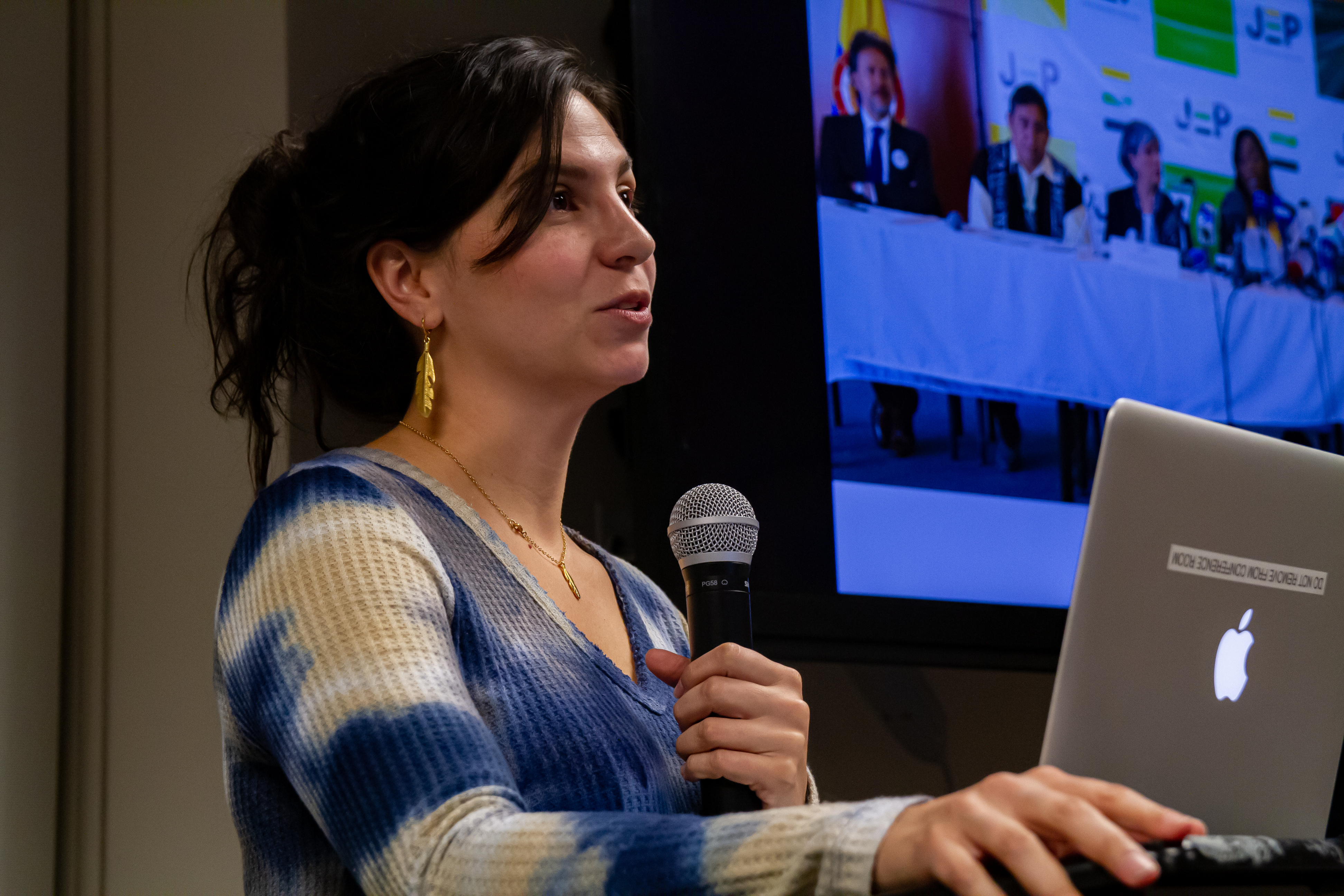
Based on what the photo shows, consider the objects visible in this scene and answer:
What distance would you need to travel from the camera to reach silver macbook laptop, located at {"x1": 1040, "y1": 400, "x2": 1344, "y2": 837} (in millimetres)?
963

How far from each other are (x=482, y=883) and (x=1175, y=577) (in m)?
0.56

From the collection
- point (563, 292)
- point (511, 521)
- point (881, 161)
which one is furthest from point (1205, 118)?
point (511, 521)

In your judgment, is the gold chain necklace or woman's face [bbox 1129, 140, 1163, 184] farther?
woman's face [bbox 1129, 140, 1163, 184]

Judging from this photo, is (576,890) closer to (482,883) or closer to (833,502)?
(482,883)

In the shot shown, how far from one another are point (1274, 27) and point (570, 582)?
223 centimetres

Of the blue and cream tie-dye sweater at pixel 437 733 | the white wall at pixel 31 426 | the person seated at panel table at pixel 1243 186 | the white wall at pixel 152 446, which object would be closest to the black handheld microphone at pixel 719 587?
the blue and cream tie-dye sweater at pixel 437 733

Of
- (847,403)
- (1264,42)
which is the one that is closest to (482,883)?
(847,403)

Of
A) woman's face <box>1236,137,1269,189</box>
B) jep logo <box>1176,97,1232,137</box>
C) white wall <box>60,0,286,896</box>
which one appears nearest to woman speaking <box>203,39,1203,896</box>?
white wall <box>60,0,286,896</box>

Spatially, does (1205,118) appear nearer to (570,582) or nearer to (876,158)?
(876,158)

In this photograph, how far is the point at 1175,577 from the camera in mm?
994

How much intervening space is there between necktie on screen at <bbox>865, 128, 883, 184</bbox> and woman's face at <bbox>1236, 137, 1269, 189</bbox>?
889 millimetres

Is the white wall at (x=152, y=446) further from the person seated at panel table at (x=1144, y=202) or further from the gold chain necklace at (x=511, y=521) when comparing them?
the person seated at panel table at (x=1144, y=202)

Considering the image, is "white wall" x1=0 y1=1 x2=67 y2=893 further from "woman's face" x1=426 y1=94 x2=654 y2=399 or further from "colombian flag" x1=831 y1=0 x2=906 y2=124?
"colombian flag" x1=831 y1=0 x2=906 y2=124

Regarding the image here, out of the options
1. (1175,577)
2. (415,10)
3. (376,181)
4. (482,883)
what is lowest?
(482,883)
